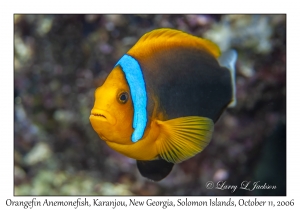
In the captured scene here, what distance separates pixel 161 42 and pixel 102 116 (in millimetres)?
442

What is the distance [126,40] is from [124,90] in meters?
1.44

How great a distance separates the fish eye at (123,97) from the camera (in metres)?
1.10

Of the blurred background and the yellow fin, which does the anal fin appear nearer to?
the yellow fin

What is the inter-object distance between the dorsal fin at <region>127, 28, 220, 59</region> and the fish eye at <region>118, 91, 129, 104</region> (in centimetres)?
18

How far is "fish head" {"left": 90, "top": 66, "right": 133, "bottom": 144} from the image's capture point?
1.05 m

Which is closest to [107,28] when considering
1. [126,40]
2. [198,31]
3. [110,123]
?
[126,40]

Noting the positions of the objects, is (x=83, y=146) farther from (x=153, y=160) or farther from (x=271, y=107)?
(x=271, y=107)

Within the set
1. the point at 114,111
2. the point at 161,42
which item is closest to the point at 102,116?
the point at 114,111

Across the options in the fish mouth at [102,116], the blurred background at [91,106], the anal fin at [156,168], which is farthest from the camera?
the blurred background at [91,106]

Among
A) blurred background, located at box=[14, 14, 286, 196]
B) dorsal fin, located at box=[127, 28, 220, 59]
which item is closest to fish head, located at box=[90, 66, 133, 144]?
dorsal fin, located at box=[127, 28, 220, 59]

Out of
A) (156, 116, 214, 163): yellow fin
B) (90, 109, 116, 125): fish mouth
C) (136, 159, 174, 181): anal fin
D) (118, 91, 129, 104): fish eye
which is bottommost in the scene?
(136, 159, 174, 181): anal fin

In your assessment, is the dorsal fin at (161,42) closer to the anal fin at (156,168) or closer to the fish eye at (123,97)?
the fish eye at (123,97)

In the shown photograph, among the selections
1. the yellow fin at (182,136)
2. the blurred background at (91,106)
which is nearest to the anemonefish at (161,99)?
the yellow fin at (182,136)

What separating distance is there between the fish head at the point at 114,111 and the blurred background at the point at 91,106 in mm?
1384
